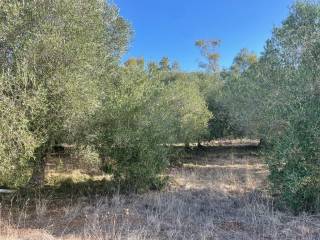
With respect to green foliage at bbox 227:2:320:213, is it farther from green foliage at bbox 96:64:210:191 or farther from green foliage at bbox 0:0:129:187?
green foliage at bbox 0:0:129:187

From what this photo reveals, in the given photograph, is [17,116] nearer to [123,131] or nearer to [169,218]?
[123,131]

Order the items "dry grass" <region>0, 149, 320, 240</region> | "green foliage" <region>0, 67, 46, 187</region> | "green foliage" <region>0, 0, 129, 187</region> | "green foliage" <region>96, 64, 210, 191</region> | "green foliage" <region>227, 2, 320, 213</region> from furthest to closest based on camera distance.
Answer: "green foliage" <region>96, 64, 210, 191</region> → "green foliage" <region>227, 2, 320, 213</region> → "green foliage" <region>0, 0, 129, 187</region> → "green foliage" <region>0, 67, 46, 187</region> → "dry grass" <region>0, 149, 320, 240</region>

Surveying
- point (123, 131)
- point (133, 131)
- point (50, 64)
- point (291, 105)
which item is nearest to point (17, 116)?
point (50, 64)

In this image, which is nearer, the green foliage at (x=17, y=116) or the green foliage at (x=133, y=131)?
the green foliage at (x=17, y=116)

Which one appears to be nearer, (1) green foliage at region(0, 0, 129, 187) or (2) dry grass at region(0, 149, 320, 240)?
(2) dry grass at region(0, 149, 320, 240)

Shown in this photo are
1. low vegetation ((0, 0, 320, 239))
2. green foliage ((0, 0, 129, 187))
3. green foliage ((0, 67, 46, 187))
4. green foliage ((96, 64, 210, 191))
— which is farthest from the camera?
green foliage ((96, 64, 210, 191))

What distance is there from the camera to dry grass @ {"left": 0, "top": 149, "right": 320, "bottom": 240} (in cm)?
862

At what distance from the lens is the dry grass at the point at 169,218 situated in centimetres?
862

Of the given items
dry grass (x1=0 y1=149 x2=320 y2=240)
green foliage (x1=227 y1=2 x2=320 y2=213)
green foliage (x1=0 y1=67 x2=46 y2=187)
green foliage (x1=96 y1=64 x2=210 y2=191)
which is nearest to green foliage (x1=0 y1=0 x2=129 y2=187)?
green foliage (x1=0 y1=67 x2=46 y2=187)

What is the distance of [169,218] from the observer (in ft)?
33.8

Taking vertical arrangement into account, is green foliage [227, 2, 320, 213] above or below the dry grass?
above

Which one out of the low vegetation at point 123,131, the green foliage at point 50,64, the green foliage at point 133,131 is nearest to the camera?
the low vegetation at point 123,131

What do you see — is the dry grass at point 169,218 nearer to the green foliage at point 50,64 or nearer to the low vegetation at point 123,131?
the low vegetation at point 123,131

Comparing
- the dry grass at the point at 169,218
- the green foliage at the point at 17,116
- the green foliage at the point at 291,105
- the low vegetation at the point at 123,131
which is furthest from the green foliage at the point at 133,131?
the green foliage at the point at 291,105
